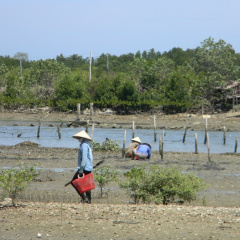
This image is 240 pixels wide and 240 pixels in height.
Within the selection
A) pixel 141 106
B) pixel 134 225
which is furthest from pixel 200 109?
pixel 134 225

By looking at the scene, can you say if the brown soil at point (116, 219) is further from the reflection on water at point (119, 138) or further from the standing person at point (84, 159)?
the reflection on water at point (119, 138)

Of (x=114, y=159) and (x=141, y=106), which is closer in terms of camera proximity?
(x=114, y=159)

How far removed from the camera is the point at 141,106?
61000mm

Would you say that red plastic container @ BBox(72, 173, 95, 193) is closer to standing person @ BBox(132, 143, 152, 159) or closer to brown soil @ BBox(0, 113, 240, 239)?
brown soil @ BBox(0, 113, 240, 239)

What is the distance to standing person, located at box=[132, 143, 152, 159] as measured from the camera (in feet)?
72.9

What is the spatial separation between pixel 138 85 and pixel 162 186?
2129 inches

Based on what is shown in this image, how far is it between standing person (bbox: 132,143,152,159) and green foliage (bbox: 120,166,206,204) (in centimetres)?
1102

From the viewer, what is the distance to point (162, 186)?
11.0 metres

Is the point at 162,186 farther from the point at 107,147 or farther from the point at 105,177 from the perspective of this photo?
the point at 107,147

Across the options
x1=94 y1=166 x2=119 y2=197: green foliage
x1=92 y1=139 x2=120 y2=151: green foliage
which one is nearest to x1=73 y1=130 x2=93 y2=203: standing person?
x1=94 y1=166 x2=119 y2=197: green foliage

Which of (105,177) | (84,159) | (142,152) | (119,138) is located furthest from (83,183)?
(119,138)

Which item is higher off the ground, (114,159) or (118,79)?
(118,79)

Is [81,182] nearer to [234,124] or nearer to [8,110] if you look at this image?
[234,124]

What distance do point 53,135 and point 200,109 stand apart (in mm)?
22465
